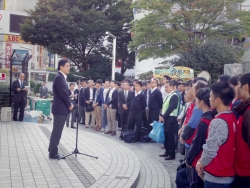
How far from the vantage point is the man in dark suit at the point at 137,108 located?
12.0 metres

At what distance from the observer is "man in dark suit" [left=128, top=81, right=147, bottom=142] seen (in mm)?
11992

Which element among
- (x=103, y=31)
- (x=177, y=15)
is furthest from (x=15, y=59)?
(x=103, y=31)

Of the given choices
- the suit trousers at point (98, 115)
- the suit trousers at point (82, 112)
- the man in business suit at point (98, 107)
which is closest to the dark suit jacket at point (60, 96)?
the man in business suit at point (98, 107)

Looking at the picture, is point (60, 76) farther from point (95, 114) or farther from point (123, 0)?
point (123, 0)

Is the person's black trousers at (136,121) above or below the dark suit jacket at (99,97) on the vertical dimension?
below

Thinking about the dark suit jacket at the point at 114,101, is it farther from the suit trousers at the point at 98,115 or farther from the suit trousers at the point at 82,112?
the suit trousers at the point at 82,112

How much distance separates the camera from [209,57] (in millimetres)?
21359

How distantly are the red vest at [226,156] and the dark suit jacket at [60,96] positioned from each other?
181 inches

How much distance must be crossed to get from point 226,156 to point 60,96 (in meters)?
4.76

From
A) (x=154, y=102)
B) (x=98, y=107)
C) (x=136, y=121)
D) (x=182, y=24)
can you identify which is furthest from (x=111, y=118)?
(x=182, y=24)

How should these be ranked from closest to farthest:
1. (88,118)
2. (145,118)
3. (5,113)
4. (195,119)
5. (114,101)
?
(195,119)
(145,118)
(5,113)
(114,101)
(88,118)

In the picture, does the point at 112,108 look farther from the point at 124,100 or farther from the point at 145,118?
the point at 145,118

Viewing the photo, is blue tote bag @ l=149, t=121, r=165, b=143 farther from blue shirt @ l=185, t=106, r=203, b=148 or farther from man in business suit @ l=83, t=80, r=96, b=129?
man in business suit @ l=83, t=80, r=96, b=129

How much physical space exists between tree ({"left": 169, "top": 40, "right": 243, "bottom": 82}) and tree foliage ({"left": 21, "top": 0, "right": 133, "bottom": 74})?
589 inches
